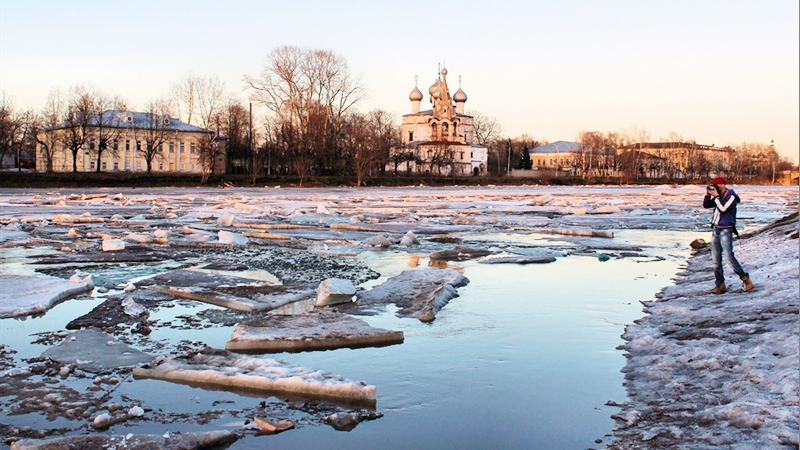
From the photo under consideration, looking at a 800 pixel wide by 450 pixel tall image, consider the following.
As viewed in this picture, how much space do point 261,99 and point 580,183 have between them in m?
43.4

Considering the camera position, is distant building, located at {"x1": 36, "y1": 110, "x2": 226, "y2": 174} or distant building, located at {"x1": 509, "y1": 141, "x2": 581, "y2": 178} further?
distant building, located at {"x1": 509, "y1": 141, "x2": 581, "y2": 178}

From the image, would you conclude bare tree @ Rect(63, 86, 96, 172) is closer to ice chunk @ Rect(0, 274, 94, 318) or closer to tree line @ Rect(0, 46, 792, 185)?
tree line @ Rect(0, 46, 792, 185)

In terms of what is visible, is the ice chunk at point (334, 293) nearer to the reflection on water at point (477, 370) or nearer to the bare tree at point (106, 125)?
the reflection on water at point (477, 370)

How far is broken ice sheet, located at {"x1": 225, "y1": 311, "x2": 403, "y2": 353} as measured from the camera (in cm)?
704

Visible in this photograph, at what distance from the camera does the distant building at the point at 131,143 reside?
69938 mm

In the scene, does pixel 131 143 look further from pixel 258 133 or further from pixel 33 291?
pixel 33 291

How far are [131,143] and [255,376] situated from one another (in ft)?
272

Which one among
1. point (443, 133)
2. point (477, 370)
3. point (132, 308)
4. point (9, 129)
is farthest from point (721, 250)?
point (443, 133)

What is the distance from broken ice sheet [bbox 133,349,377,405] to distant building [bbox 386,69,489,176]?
94142 millimetres

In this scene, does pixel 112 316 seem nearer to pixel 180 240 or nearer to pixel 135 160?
pixel 180 240

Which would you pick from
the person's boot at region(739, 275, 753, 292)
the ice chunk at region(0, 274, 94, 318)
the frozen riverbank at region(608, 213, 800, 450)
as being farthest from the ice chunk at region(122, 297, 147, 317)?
the person's boot at region(739, 275, 753, 292)

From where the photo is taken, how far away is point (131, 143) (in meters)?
82.9

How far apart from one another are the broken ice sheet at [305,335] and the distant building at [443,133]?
92597 millimetres

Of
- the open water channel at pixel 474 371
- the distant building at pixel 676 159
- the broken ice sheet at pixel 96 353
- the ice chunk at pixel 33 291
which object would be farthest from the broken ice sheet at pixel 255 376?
the distant building at pixel 676 159
